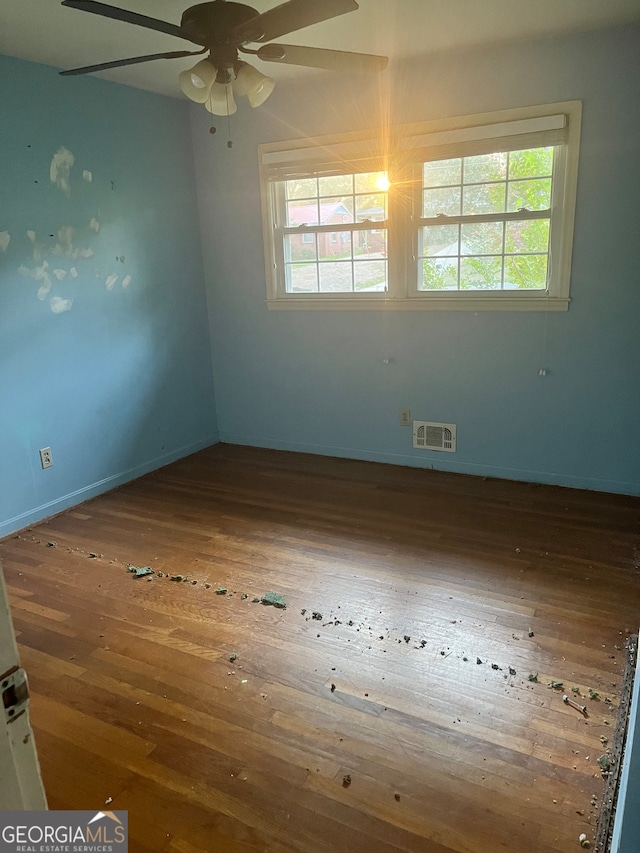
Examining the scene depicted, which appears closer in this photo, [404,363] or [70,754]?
[70,754]

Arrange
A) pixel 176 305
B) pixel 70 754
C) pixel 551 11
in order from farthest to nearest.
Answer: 1. pixel 176 305
2. pixel 551 11
3. pixel 70 754

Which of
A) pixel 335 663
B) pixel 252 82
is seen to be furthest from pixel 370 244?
pixel 335 663

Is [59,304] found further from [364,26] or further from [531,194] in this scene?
[531,194]

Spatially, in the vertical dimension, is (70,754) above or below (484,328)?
below

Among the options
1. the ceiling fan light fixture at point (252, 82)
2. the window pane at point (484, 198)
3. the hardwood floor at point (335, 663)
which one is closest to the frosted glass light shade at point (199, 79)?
the ceiling fan light fixture at point (252, 82)

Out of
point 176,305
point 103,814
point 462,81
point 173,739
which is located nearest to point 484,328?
point 462,81

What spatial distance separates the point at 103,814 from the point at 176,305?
349cm

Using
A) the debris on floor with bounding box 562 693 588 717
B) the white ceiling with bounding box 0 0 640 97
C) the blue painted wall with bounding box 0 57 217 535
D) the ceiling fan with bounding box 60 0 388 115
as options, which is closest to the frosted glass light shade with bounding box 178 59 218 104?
the ceiling fan with bounding box 60 0 388 115

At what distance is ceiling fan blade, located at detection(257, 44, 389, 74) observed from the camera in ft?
7.39

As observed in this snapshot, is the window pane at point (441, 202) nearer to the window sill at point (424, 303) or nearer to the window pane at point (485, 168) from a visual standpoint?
the window pane at point (485, 168)

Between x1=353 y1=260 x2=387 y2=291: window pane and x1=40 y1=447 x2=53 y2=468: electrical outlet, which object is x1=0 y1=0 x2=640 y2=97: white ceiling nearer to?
x1=353 y1=260 x2=387 y2=291: window pane

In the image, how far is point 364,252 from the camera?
4.04 m

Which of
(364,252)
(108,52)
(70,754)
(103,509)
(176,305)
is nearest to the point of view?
(70,754)

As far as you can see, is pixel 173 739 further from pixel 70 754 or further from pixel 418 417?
pixel 418 417
